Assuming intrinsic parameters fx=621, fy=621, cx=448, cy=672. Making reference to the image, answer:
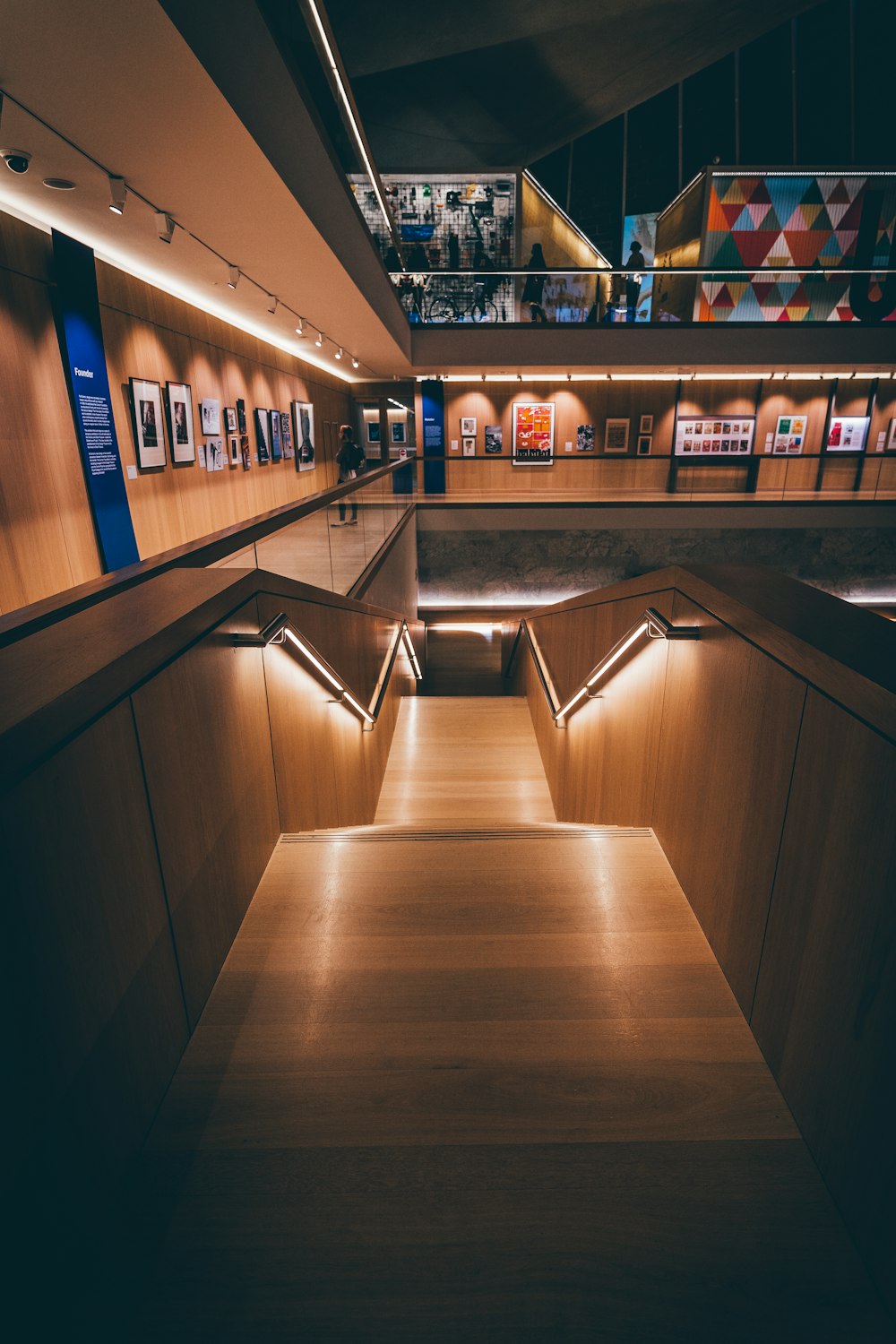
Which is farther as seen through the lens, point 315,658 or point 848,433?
point 848,433

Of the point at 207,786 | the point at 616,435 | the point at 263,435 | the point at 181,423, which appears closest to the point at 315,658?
the point at 207,786

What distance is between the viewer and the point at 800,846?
1.58 m

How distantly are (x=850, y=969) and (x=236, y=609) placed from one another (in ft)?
6.65

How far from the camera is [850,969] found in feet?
4.35

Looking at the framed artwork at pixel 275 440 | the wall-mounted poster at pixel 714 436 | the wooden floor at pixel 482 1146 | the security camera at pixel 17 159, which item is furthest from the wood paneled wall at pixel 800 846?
the wall-mounted poster at pixel 714 436

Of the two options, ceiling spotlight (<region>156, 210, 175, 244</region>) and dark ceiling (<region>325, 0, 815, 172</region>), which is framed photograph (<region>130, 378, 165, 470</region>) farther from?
dark ceiling (<region>325, 0, 815, 172</region>)

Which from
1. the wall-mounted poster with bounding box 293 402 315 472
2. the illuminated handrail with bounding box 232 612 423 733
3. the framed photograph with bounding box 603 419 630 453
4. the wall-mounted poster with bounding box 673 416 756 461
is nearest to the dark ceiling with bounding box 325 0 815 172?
the wall-mounted poster with bounding box 293 402 315 472

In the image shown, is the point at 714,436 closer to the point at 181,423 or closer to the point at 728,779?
the point at 181,423

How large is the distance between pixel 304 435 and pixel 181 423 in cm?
502

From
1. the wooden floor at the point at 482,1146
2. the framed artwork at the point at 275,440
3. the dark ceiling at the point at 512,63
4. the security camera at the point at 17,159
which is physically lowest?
the wooden floor at the point at 482,1146

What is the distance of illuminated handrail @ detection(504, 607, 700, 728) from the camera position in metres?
2.46

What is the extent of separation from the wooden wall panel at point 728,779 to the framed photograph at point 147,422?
18.6 ft

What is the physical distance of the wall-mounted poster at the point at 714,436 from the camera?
13.2 m

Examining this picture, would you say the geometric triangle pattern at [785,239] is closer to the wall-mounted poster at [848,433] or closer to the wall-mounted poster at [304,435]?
the wall-mounted poster at [848,433]
